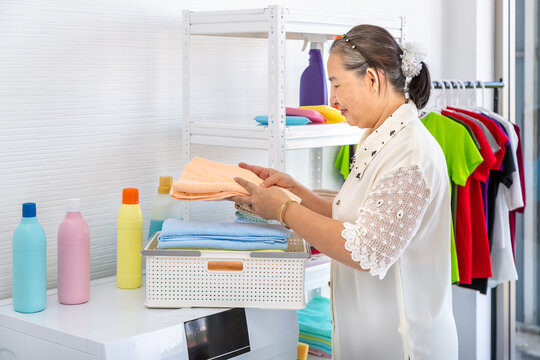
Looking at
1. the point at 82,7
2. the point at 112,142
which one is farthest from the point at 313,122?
the point at 82,7

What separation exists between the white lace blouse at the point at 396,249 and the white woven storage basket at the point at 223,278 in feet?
0.49

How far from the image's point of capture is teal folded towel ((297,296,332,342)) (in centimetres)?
193

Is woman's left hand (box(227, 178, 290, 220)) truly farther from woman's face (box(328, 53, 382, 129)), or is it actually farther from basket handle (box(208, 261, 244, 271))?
woman's face (box(328, 53, 382, 129))

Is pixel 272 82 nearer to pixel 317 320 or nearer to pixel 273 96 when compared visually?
pixel 273 96

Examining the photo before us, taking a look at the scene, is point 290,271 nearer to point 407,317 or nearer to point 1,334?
point 407,317

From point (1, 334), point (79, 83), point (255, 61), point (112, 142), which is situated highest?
point (255, 61)

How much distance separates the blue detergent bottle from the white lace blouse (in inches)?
26.7

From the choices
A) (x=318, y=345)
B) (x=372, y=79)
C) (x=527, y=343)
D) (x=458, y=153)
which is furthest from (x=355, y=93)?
(x=527, y=343)

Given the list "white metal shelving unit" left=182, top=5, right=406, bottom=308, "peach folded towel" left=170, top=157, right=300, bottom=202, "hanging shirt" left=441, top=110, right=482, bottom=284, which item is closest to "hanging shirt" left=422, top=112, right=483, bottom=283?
"hanging shirt" left=441, top=110, right=482, bottom=284

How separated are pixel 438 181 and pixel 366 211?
0.57 ft

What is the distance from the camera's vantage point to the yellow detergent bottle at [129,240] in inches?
64.2

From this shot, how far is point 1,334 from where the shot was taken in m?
1.47

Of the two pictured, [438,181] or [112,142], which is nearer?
[438,181]

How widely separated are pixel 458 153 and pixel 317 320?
786 mm
